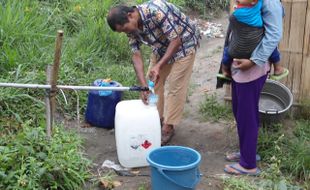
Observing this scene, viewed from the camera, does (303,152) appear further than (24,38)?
No

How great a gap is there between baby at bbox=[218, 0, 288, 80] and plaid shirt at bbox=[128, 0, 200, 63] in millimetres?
561

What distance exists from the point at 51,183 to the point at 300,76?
9.42 ft

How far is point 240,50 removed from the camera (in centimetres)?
401

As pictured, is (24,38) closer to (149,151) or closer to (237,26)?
(149,151)

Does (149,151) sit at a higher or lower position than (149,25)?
lower

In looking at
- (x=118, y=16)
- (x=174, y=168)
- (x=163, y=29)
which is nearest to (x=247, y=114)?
(x=174, y=168)

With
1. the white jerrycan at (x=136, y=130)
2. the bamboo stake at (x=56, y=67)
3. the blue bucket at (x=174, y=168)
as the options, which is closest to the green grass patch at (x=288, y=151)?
the blue bucket at (x=174, y=168)

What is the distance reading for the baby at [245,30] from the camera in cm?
381

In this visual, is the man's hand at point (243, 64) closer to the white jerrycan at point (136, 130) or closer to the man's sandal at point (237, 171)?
the white jerrycan at point (136, 130)

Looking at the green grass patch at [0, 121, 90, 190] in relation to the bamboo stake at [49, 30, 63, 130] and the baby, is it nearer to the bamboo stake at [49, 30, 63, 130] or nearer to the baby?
the bamboo stake at [49, 30, 63, 130]

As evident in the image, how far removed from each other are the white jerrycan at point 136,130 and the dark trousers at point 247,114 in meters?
0.65

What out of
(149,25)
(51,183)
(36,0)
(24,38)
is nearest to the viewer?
(51,183)

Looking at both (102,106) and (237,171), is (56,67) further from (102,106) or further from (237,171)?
(237,171)

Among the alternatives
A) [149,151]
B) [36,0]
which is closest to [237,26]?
[149,151]
